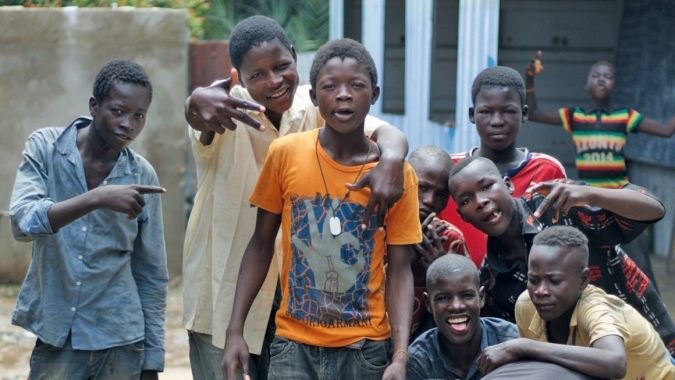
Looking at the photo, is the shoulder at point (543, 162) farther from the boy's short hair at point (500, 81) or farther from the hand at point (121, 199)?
the hand at point (121, 199)

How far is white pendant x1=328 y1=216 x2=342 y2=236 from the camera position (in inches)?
127

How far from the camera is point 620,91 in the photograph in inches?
343

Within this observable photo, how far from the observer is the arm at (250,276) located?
3289 mm

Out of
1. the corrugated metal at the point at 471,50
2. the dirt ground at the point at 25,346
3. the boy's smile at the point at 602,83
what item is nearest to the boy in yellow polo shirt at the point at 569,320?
the dirt ground at the point at 25,346

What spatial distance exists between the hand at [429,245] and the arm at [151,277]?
38.2 inches

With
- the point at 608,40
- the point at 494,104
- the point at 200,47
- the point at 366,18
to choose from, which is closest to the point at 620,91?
the point at 608,40

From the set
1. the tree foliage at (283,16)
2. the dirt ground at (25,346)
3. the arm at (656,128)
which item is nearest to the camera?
the dirt ground at (25,346)

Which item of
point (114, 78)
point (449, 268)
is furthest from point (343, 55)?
point (114, 78)

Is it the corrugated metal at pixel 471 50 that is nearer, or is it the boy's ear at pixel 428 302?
the boy's ear at pixel 428 302

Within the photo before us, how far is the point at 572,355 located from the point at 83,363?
1702mm

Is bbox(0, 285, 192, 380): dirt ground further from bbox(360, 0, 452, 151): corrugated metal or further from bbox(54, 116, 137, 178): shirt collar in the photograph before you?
bbox(54, 116, 137, 178): shirt collar

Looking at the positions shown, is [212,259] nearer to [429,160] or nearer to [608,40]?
[429,160]

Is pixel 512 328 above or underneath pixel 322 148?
underneath

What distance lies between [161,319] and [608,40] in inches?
243
